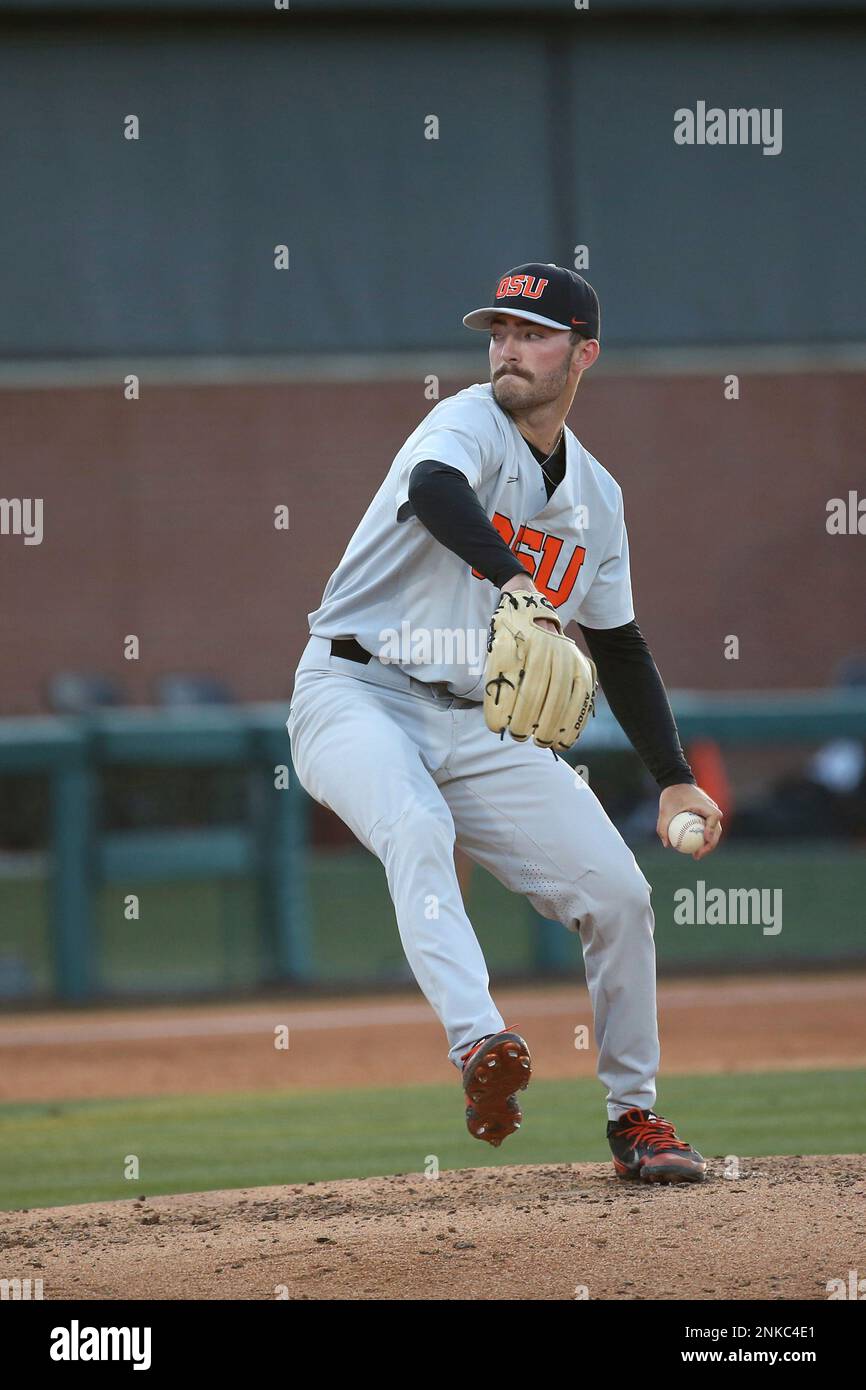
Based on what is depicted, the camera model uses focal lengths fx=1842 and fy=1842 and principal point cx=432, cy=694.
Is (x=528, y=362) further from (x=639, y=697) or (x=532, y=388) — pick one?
(x=639, y=697)

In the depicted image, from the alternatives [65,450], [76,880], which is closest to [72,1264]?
[76,880]

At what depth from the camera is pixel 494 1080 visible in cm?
327

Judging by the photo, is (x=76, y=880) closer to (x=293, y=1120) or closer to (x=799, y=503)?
(x=293, y=1120)

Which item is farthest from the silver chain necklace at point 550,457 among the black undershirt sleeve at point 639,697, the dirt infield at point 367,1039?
the dirt infield at point 367,1039

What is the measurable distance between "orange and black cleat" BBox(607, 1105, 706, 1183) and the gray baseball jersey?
3.37ft

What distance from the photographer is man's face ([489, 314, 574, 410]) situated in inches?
151

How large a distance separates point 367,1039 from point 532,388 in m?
5.87

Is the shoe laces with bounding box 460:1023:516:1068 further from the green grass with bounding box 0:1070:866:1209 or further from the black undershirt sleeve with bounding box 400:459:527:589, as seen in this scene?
the green grass with bounding box 0:1070:866:1209

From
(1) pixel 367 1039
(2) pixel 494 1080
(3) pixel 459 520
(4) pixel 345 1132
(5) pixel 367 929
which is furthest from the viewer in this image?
(5) pixel 367 929

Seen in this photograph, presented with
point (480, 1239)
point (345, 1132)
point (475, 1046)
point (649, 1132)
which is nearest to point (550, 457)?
point (475, 1046)

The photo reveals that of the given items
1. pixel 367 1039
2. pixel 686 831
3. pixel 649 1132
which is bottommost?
pixel 367 1039

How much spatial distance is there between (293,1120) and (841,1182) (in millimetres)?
3128

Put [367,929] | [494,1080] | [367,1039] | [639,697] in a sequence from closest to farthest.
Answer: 1. [494,1080]
2. [639,697]
3. [367,1039]
4. [367,929]

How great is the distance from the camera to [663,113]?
31.4 ft
